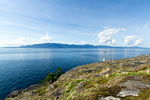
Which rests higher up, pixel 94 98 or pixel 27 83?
pixel 94 98

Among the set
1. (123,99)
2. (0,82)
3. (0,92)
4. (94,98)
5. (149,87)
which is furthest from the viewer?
(0,82)

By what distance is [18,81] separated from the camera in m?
48.5

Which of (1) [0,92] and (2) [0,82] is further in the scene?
(2) [0,82]

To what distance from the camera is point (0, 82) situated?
46.1 meters

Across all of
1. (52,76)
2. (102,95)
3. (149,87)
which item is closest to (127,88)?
(149,87)

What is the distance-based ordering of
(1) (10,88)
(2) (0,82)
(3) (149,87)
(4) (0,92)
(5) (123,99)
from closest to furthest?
(5) (123,99) → (3) (149,87) → (4) (0,92) → (1) (10,88) → (2) (0,82)

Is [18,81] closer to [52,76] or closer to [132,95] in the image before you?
[52,76]

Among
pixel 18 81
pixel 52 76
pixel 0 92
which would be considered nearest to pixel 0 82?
pixel 18 81

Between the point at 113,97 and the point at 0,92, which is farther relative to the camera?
the point at 0,92

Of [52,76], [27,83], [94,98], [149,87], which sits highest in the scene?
[149,87]

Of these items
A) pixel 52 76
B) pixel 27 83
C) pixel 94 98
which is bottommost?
pixel 27 83

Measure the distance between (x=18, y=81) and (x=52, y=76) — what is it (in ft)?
66.8

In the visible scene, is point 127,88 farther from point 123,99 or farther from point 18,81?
point 18,81

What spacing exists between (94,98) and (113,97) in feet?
5.20
